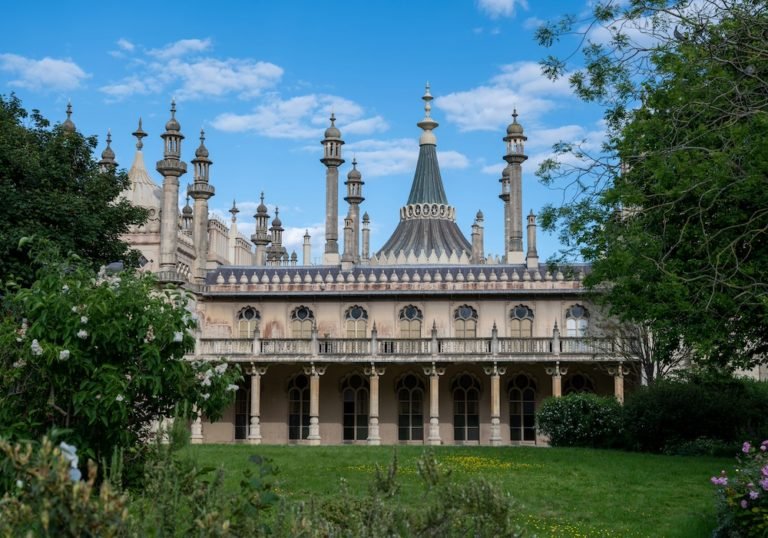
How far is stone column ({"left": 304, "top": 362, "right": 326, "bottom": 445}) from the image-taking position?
35875 millimetres

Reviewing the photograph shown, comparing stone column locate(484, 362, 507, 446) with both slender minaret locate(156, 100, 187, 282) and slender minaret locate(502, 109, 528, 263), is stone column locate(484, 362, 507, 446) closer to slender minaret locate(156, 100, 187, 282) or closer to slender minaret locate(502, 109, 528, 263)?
slender minaret locate(502, 109, 528, 263)

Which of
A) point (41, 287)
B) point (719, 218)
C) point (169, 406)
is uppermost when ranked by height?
point (719, 218)

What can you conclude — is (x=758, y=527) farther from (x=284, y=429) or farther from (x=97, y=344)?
(x=284, y=429)

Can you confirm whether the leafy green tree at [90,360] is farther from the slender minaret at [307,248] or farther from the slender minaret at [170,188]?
the slender minaret at [307,248]

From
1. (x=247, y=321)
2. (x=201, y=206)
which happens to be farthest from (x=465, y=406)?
(x=201, y=206)

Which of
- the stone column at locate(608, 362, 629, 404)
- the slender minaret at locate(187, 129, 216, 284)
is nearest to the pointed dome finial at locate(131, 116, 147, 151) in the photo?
the slender minaret at locate(187, 129, 216, 284)

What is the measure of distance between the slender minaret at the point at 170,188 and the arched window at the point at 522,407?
14233 mm

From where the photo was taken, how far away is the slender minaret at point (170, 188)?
38469 mm

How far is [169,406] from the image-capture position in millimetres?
12031

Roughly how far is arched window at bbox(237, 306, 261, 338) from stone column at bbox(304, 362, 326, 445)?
4093 millimetres

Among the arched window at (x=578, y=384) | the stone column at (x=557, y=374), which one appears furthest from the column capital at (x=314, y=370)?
the arched window at (x=578, y=384)

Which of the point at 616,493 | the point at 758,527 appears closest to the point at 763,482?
the point at 758,527

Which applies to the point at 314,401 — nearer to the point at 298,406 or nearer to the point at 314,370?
the point at 314,370

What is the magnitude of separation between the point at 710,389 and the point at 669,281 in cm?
1151
